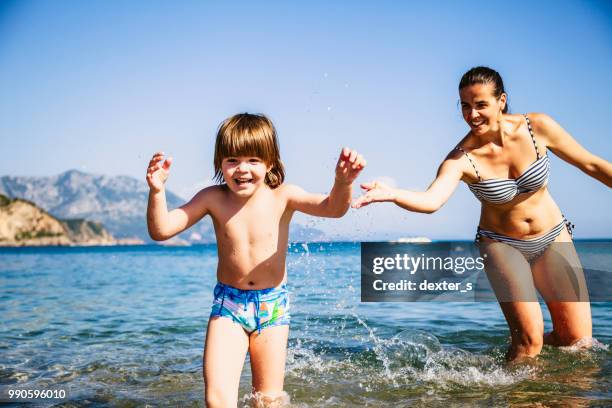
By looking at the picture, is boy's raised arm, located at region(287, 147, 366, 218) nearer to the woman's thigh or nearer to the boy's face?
the boy's face

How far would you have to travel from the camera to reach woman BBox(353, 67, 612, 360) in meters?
4.25

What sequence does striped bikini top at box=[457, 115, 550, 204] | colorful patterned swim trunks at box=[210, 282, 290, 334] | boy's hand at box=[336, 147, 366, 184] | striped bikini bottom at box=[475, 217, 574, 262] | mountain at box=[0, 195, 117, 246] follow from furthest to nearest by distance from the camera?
1. mountain at box=[0, 195, 117, 246]
2. striped bikini bottom at box=[475, 217, 574, 262]
3. striped bikini top at box=[457, 115, 550, 204]
4. colorful patterned swim trunks at box=[210, 282, 290, 334]
5. boy's hand at box=[336, 147, 366, 184]

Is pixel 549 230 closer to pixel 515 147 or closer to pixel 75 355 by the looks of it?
pixel 515 147

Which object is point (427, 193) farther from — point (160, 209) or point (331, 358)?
point (331, 358)

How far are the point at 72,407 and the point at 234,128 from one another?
243 centimetres

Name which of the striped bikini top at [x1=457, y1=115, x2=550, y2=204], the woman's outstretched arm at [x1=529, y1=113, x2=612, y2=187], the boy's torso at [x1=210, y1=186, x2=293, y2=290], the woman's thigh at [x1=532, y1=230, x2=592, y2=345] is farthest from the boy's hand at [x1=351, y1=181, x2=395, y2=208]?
the woman's thigh at [x1=532, y1=230, x2=592, y2=345]

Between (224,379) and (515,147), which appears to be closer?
(224,379)

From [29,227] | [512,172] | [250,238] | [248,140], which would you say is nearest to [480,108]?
[512,172]

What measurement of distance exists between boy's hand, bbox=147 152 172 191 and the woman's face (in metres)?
2.16

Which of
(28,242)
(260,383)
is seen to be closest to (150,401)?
(260,383)

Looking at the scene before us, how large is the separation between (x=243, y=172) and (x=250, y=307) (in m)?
0.80

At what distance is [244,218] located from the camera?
3590 millimetres

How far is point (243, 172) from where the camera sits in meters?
3.46

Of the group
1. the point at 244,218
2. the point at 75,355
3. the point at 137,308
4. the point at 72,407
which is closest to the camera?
the point at 244,218
